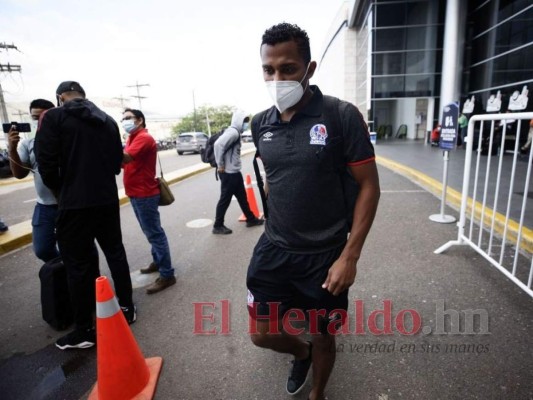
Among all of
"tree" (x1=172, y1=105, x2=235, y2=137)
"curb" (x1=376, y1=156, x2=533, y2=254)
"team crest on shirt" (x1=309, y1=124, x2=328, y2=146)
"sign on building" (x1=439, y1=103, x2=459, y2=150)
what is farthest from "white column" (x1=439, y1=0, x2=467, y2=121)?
"tree" (x1=172, y1=105, x2=235, y2=137)

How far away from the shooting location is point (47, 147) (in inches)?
94.6

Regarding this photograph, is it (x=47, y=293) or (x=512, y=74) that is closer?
(x=47, y=293)

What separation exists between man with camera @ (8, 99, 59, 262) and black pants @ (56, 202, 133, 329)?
67cm

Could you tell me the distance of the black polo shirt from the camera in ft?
5.21

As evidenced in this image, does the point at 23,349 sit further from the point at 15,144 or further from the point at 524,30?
the point at 524,30

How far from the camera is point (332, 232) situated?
1.73 meters

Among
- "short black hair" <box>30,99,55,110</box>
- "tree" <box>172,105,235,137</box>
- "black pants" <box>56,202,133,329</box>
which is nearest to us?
"black pants" <box>56,202,133,329</box>

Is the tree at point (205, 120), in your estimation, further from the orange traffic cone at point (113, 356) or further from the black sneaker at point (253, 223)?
the orange traffic cone at point (113, 356)

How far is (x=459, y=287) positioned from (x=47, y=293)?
3765 millimetres

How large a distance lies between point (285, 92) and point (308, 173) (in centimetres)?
43

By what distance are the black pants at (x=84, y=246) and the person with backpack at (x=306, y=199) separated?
1.52 meters

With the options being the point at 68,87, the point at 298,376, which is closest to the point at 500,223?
the point at 298,376

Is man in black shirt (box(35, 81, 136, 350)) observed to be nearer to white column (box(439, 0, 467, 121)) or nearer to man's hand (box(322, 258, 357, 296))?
man's hand (box(322, 258, 357, 296))

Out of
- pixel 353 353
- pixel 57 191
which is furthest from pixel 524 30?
pixel 57 191
